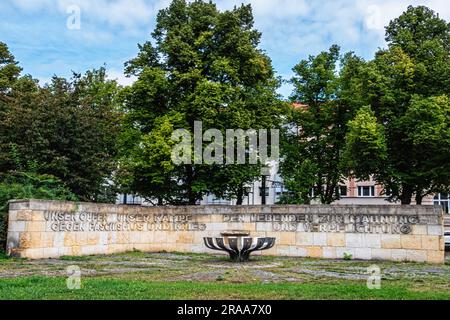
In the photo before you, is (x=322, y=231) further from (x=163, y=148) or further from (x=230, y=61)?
(x=230, y=61)

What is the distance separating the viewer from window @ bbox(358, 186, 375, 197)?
58.6 meters

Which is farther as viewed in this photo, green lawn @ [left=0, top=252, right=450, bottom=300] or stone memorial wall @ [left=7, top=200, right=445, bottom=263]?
stone memorial wall @ [left=7, top=200, right=445, bottom=263]

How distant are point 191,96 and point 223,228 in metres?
9.11

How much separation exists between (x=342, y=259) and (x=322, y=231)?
4.84 feet

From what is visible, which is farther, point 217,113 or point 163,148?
point 217,113

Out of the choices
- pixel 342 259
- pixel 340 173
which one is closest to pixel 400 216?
pixel 342 259

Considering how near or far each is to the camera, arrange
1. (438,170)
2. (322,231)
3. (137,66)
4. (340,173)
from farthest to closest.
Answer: (340,173)
(137,66)
(438,170)
(322,231)

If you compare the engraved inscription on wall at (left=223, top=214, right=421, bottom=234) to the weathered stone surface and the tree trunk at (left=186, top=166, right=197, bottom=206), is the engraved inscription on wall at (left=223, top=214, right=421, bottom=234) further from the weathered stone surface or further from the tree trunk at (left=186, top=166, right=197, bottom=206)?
the tree trunk at (left=186, top=166, right=197, bottom=206)

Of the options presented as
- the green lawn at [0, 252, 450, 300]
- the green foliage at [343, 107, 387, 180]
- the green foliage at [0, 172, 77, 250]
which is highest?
the green foliage at [343, 107, 387, 180]

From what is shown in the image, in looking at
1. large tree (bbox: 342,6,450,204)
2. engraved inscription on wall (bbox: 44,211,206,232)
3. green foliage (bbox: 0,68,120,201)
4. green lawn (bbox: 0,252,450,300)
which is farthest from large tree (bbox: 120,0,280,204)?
green lawn (bbox: 0,252,450,300)

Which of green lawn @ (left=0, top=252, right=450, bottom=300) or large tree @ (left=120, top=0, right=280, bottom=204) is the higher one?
large tree @ (left=120, top=0, right=280, bottom=204)

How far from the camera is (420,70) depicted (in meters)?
29.8

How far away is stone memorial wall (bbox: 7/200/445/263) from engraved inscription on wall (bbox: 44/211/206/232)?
0.10 feet

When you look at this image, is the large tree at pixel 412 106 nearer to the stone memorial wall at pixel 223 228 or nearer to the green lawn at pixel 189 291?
the stone memorial wall at pixel 223 228
